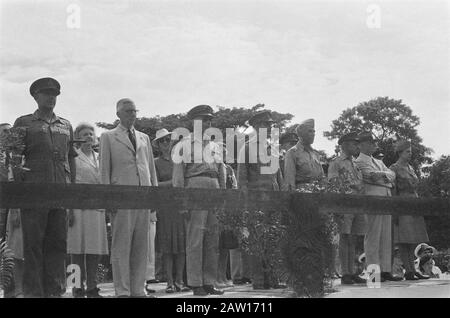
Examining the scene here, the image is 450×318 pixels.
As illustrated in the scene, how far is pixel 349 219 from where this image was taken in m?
8.59

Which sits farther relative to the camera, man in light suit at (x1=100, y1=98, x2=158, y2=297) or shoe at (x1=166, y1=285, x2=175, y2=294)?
shoe at (x1=166, y1=285, x2=175, y2=294)

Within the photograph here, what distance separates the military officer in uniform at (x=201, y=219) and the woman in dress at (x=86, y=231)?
952mm

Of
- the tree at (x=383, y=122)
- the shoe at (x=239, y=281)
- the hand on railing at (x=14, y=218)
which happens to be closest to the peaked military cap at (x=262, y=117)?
the shoe at (x=239, y=281)

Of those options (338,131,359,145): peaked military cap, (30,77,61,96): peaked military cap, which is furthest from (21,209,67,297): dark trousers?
(338,131,359,145): peaked military cap

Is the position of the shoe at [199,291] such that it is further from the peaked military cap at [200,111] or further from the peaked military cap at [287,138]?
the peaked military cap at [287,138]

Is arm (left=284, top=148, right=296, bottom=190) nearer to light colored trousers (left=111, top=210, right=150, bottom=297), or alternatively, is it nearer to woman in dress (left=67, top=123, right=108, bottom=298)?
woman in dress (left=67, top=123, right=108, bottom=298)

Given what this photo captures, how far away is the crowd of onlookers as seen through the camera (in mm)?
6012

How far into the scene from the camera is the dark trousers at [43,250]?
18.2ft

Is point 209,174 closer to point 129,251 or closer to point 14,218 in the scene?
point 129,251

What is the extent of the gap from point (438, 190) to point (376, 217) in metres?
14.9

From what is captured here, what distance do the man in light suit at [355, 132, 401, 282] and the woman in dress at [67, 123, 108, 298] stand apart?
3258 mm

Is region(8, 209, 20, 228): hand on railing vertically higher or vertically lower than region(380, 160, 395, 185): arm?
lower
